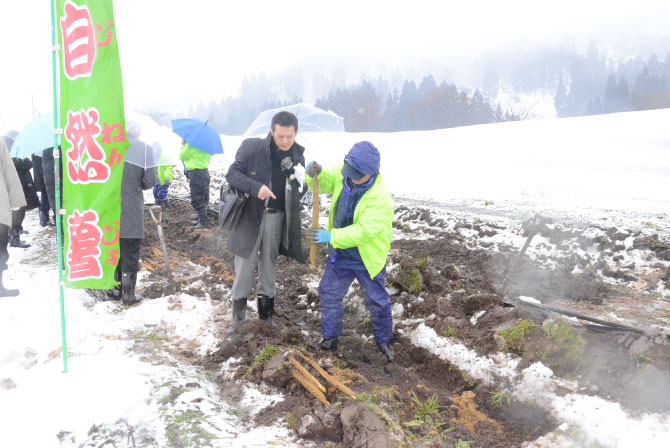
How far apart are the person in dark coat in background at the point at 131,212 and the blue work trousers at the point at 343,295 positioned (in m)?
2.40

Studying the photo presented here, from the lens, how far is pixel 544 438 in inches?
115

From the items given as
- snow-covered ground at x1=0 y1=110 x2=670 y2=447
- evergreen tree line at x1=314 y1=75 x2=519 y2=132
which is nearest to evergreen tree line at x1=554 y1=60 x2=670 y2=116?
evergreen tree line at x1=314 y1=75 x2=519 y2=132

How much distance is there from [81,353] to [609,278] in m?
6.32

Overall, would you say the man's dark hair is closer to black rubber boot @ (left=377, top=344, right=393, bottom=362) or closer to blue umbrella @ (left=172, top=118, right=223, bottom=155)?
black rubber boot @ (left=377, top=344, right=393, bottom=362)

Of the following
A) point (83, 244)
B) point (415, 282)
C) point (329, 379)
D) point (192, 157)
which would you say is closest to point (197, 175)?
point (192, 157)

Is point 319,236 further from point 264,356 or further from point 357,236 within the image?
point 264,356

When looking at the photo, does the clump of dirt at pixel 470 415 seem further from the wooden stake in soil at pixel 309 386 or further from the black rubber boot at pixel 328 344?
the black rubber boot at pixel 328 344

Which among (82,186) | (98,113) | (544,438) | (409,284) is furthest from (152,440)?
(409,284)

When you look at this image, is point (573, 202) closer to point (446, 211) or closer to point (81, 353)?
point (446, 211)

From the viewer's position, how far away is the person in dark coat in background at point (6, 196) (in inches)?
193

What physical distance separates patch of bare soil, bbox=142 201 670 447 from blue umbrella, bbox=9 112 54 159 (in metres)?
2.09

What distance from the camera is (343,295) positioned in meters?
4.09

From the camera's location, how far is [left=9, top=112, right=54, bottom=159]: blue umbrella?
5.68 meters

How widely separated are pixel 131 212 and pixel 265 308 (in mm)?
1959
